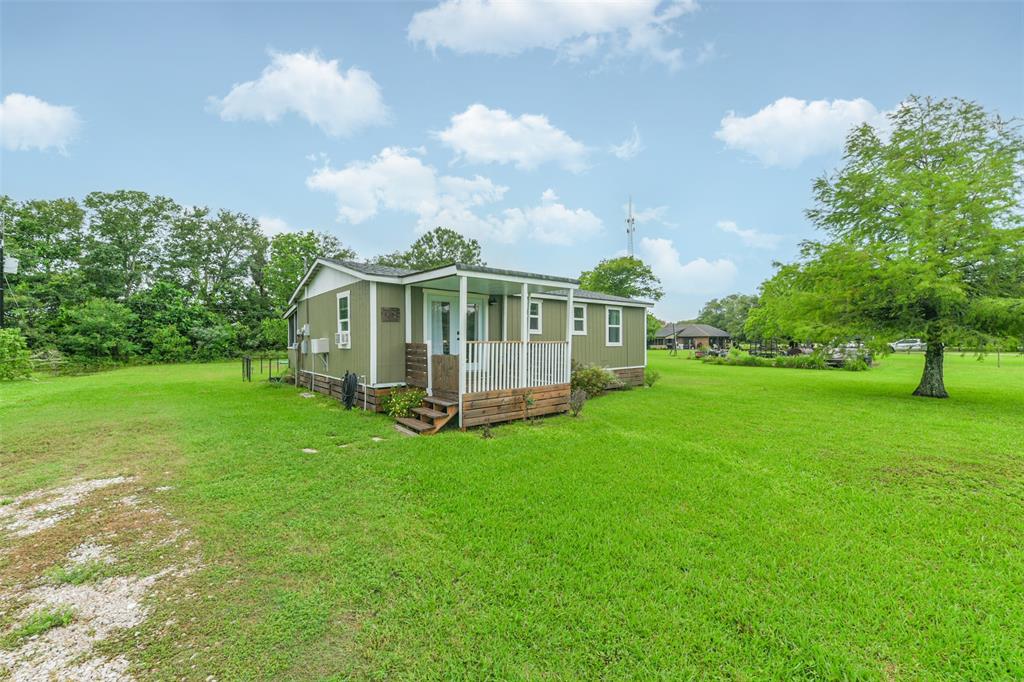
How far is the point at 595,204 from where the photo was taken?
18453 millimetres

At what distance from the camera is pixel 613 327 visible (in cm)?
1252

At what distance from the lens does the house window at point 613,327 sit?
12336 mm

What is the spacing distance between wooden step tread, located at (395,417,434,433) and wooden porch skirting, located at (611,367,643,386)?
728 cm

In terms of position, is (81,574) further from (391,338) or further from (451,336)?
(451,336)

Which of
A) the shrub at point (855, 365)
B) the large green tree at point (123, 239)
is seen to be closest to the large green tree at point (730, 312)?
the shrub at point (855, 365)

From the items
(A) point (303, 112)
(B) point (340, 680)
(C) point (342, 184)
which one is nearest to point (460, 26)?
(A) point (303, 112)

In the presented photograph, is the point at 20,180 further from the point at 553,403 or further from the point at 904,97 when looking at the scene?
the point at 904,97

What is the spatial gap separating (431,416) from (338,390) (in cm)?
416

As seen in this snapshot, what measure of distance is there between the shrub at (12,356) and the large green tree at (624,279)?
33143 millimetres

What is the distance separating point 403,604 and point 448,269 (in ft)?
18.3

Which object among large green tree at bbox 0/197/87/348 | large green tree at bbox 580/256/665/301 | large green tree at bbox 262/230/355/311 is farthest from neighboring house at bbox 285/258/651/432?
large green tree at bbox 580/256/665/301

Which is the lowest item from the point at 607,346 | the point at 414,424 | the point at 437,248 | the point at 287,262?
the point at 414,424

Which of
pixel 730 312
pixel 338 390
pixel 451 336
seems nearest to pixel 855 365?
pixel 451 336

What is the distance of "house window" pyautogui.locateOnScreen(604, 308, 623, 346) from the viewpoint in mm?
12336
